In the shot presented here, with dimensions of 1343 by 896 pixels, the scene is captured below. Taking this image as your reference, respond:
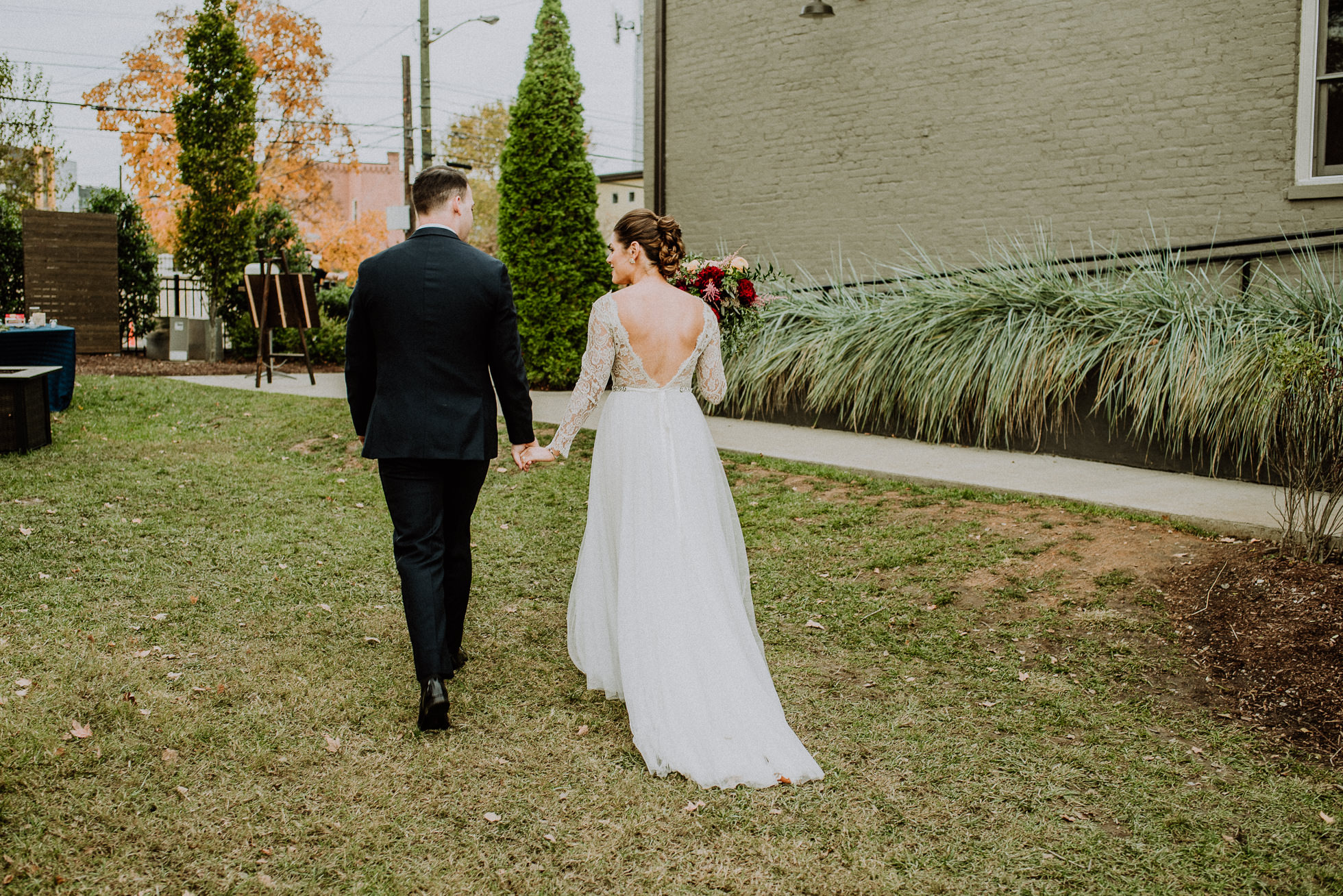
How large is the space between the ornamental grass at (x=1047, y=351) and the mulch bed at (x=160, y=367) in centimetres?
861

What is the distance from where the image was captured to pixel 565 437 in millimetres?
4055

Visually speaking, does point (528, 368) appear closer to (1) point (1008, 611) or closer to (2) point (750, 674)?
(1) point (1008, 611)

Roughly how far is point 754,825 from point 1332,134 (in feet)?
28.1

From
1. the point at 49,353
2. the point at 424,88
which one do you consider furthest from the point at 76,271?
the point at 424,88

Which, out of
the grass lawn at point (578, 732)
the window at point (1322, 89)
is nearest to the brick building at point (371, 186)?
the window at point (1322, 89)

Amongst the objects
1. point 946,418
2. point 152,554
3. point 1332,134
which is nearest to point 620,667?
point 152,554

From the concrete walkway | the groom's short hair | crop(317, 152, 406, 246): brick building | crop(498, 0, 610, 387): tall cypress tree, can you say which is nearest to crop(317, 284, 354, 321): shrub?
crop(498, 0, 610, 387): tall cypress tree

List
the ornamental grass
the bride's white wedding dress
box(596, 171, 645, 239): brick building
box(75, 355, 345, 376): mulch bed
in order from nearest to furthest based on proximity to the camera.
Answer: the bride's white wedding dress
the ornamental grass
box(75, 355, 345, 376): mulch bed
box(596, 171, 645, 239): brick building

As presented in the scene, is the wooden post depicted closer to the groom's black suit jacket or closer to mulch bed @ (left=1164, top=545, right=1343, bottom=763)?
the groom's black suit jacket

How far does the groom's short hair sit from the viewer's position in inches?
149

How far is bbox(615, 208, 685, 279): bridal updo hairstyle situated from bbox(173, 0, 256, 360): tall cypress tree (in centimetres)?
1522

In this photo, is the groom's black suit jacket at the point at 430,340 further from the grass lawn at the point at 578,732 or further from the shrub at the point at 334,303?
the shrub at the point at 334,303

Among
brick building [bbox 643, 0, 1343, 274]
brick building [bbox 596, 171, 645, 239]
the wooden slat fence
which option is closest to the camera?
brick building [bbox 643, 0, 1343, 274]

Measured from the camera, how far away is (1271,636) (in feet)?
14.6
